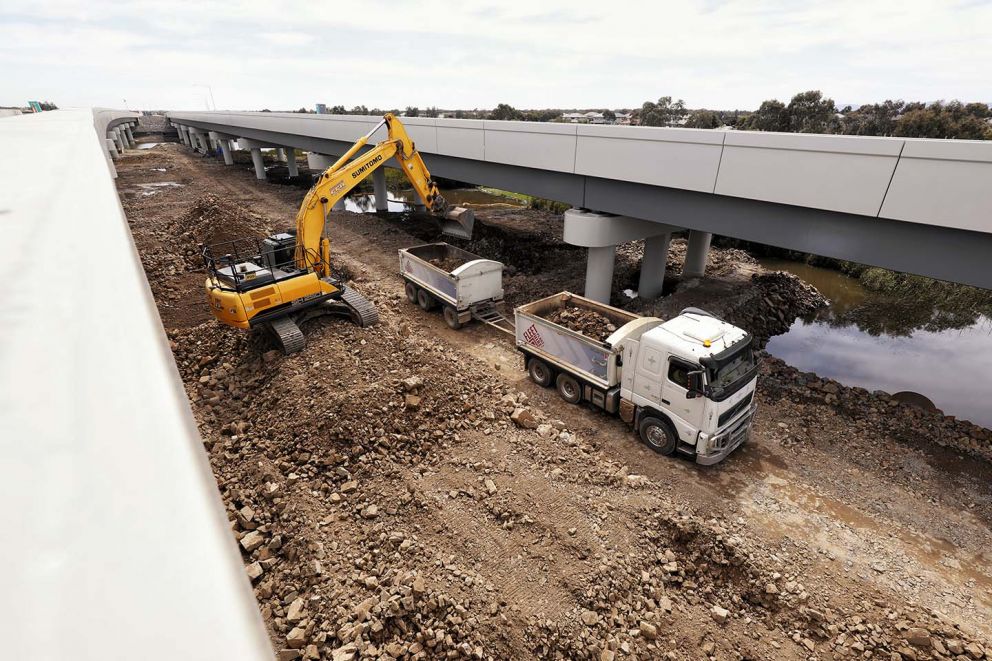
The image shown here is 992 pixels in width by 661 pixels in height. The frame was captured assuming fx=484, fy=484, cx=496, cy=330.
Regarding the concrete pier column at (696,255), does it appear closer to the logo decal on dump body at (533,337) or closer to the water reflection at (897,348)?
the water reflection at (897,348)

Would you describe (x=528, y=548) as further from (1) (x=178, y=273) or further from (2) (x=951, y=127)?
(2) (x=951, y=127)

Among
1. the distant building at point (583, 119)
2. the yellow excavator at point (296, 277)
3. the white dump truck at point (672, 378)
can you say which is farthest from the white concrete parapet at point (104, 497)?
the distant building at point (583, 119)

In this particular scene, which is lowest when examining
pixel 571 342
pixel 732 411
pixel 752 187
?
pixel 732 411

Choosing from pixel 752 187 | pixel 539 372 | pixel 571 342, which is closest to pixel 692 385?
pixel 571 342

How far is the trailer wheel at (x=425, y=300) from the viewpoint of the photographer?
15.1m

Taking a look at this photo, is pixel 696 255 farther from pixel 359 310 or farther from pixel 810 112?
pixel 810 112

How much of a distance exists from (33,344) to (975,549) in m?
11.7

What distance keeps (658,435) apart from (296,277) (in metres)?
9.32

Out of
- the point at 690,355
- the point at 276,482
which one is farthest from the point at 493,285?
the point at 276,482

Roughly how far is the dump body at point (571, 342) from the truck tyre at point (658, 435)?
103 centimetres

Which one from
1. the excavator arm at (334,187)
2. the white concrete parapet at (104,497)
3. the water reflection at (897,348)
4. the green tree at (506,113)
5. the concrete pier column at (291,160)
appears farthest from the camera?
the green tree at (506,113)

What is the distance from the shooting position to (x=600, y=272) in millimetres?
15555

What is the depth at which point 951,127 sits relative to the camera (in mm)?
30672

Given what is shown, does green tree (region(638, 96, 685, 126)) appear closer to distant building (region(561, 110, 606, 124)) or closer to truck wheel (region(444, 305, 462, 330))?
distant building (region(561, 110, 606, 124))
